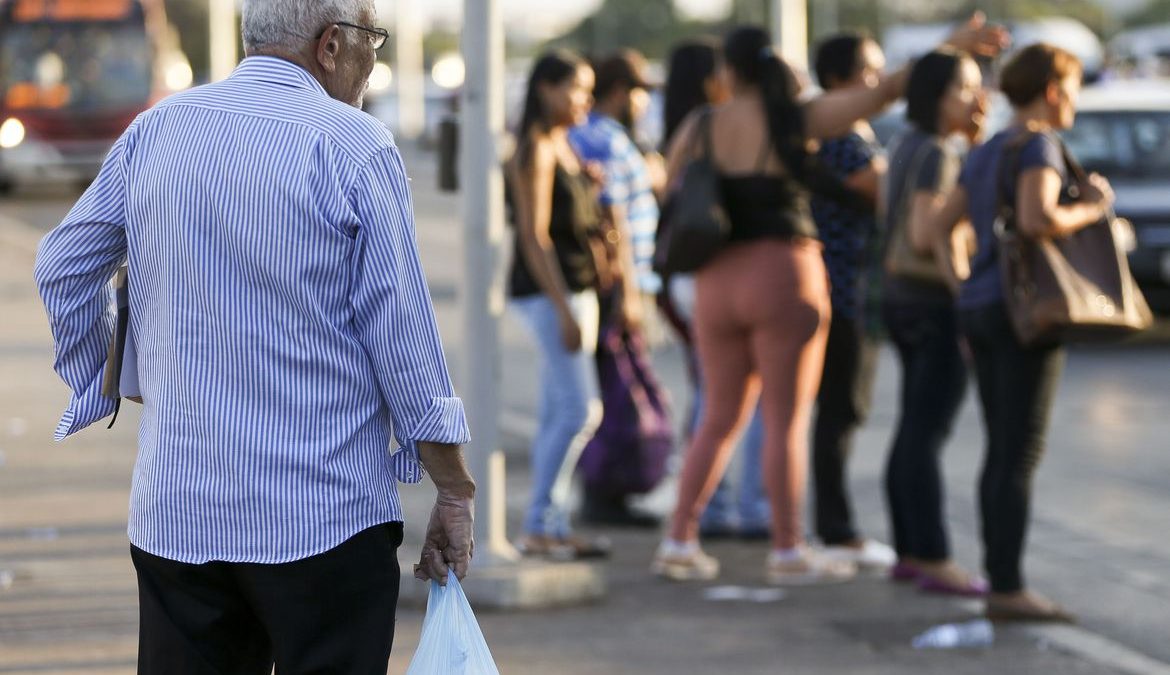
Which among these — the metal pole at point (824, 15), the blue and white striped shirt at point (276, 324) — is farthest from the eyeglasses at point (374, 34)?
the metal pole at point (824, 15)

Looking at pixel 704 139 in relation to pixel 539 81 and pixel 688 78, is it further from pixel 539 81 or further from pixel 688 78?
pixel 688 78

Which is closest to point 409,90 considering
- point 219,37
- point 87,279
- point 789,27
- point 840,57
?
point 219,37

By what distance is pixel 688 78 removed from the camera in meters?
7.43

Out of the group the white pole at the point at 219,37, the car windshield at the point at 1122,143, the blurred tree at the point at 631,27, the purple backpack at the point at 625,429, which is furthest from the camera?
the blurred tree at the point at 631,27

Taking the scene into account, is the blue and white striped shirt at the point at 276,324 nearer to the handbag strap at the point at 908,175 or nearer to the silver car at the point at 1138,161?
the handbag strap at the point at 908,175

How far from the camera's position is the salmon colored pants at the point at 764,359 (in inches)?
250

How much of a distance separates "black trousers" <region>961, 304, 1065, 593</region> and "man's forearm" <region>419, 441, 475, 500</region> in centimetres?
312

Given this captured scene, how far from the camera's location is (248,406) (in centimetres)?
290

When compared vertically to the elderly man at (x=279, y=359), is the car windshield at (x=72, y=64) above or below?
below

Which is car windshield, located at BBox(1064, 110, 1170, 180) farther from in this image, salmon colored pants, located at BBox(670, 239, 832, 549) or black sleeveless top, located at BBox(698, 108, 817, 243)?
black sleeveless top, located at BBox(698, 108, 817, 243)

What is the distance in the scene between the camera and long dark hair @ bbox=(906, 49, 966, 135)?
6.27 meters

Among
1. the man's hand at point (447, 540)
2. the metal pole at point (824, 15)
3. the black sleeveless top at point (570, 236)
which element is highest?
the man's hand at point (447, 540)

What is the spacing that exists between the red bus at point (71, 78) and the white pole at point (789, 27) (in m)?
12.1

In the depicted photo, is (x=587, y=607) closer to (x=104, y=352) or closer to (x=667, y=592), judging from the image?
(x=667, y=592)
